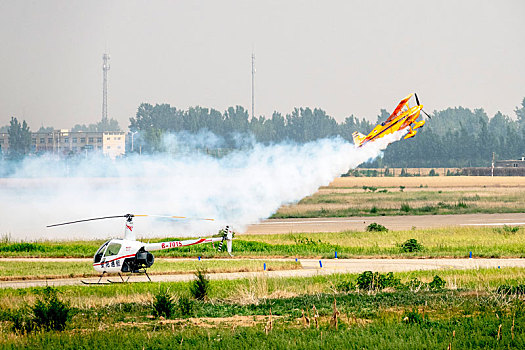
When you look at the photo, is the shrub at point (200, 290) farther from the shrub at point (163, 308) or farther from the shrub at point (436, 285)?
the shrub at point (436, 285)

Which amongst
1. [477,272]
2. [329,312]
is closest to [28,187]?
[477,272]

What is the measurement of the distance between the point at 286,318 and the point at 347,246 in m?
25.6

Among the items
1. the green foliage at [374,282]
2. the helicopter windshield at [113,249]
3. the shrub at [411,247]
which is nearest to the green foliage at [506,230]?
the shrub at [411,247]

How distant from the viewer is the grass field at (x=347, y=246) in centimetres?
4266

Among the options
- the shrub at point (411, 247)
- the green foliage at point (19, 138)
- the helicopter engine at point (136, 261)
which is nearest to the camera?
the helicopter engine at point (136, 261)

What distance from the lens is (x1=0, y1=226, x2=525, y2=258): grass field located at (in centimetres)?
4266

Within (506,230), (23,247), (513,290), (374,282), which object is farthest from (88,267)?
(506,230)

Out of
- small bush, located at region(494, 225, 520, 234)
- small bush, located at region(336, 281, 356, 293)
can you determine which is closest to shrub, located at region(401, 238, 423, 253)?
small bush, located at region(494, 225, 520, 234)

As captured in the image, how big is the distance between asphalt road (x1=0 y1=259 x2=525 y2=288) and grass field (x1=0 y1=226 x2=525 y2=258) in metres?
2.17

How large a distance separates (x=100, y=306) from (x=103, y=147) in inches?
5329

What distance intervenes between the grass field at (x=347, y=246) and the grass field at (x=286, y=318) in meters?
11.2

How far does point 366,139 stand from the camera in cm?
5081

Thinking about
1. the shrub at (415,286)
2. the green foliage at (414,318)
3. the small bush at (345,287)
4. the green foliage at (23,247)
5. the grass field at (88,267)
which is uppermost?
the green foliage at (414,318)

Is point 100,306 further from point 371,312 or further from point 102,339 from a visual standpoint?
point 371,312
